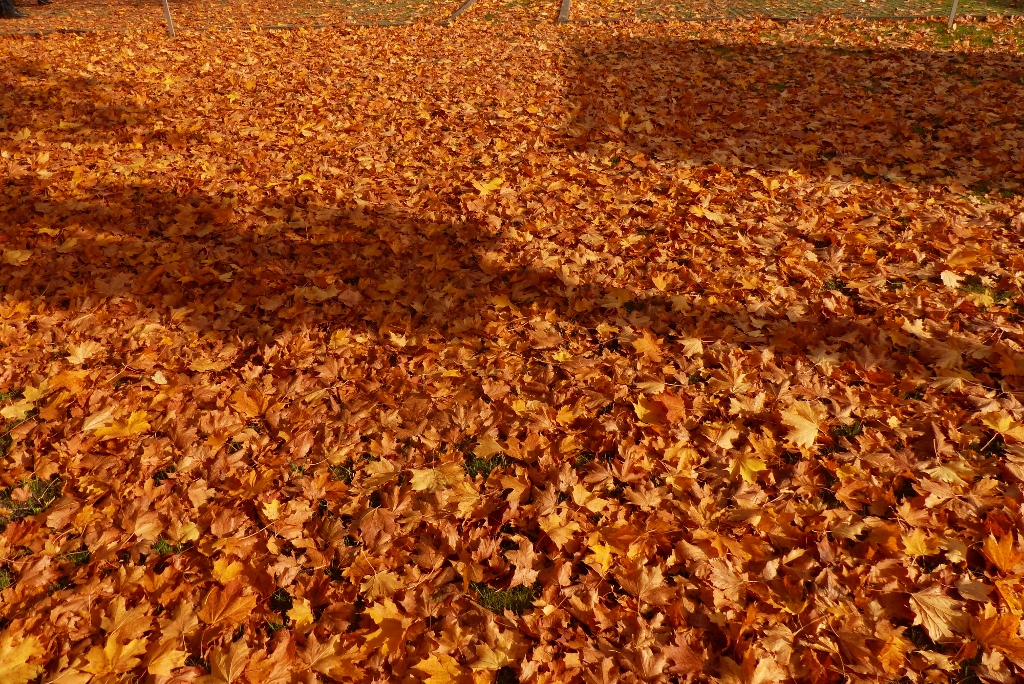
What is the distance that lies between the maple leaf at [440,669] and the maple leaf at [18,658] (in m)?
1.36

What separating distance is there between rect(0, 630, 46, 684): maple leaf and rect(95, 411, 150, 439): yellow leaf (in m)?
1.09

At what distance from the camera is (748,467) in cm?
282

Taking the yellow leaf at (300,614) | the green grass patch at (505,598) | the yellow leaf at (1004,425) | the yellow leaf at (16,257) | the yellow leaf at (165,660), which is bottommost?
the green grass patch at (505,598)

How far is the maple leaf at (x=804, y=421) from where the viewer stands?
2.95m

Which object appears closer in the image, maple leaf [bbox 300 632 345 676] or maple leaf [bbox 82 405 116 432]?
maple leaf [bbox 300 632 345 676]

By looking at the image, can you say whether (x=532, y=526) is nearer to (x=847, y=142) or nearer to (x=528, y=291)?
(x=528, y=291)

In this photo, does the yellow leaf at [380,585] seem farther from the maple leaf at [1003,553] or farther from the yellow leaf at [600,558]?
the maple leaf at [1003,553]

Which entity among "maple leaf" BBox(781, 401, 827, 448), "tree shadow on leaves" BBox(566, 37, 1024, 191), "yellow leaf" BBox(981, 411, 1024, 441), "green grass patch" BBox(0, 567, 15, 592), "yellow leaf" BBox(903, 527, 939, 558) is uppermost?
"tree shadow on leaves" BBox(566, 37, 1024, 191)

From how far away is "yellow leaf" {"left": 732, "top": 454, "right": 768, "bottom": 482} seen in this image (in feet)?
9.16

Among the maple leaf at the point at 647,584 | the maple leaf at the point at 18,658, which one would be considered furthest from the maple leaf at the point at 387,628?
the maple leaf at the point at 18,658

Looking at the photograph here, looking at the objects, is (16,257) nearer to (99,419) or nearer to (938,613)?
(99,419)

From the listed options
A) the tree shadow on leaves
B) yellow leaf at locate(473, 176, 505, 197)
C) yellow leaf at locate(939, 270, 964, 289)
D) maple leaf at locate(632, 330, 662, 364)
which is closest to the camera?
maple leaf at locate(632, 330, 662, 364)

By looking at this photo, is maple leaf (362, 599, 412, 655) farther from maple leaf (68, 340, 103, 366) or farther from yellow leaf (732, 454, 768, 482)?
maple leaf (68, 340, 103, 366)

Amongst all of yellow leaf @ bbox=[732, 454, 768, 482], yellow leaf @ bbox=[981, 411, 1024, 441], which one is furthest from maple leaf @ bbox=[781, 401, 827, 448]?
yellow leaf @ bbox=[981, 411, 1024, 441]
